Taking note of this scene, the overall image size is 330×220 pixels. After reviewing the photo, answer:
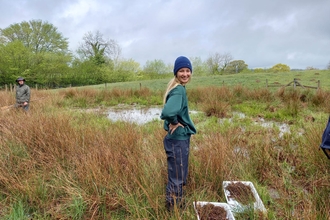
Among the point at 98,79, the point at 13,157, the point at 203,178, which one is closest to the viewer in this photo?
the point at 203,178

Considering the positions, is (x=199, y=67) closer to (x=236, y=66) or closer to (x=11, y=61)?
(x=236, y=66)

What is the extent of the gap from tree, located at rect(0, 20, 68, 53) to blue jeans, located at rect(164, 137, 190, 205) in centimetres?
4669

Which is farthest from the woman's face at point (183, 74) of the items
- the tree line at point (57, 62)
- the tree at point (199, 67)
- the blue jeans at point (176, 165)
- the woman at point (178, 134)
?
the tree at point (199, 67)

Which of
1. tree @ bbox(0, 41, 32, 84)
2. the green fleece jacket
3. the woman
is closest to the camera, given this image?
the green fleece jacket

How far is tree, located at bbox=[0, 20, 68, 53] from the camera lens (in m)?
38.8

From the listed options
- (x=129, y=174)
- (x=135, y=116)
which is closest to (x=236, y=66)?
(x=135, y=116)

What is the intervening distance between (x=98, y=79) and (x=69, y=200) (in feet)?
136

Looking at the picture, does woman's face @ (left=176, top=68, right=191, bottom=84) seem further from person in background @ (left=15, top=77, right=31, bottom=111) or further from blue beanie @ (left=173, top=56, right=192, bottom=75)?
person in background @ (left=15, top=77, right=31, bottom=111)

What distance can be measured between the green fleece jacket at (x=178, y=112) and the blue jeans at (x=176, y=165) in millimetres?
71

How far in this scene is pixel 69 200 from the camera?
7.70ft

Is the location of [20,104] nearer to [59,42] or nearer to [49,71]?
[49,71]

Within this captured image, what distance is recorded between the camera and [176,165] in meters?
2.04

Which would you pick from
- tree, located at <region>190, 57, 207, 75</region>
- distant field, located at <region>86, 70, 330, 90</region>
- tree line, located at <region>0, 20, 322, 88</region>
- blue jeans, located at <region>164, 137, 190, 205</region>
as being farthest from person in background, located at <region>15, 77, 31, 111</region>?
tree, located at <region>190, 57, 207, 75</region>

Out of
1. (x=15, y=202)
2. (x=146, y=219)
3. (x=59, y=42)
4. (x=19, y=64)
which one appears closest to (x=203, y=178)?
(x=146, y=219)
